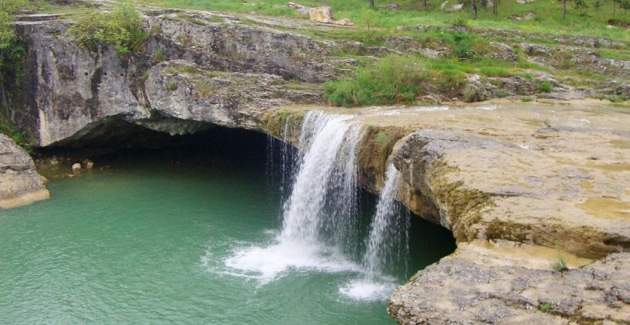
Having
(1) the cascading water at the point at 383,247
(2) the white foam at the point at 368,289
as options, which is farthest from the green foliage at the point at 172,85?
(2) the white foam at the point at 368,289

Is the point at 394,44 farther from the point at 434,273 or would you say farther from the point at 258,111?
the point at 434,273

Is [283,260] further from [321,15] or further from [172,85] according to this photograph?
[321,15]

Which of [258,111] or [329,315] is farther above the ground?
[258,111]

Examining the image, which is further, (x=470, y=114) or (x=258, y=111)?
(x=258, y=111)

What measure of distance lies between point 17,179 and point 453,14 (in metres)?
23.2

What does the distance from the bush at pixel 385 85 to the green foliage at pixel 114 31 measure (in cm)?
772

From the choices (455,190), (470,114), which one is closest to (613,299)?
(455,190)

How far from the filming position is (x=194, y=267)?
47.1ft

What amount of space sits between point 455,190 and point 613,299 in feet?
10.9

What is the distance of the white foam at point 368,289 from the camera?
12570 millimetres

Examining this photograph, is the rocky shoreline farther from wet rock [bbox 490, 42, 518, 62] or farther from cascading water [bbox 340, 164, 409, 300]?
wet rock [bbox 490, 42, 518, 62]

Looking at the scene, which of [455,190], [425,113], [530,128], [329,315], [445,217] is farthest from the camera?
[425,113]

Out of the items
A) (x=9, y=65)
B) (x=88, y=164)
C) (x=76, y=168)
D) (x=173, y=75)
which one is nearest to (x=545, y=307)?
(x=173, y=75)

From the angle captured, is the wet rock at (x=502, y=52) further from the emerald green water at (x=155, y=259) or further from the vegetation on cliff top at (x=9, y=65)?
the vegetation on cliff top at (x=9, y=65)
